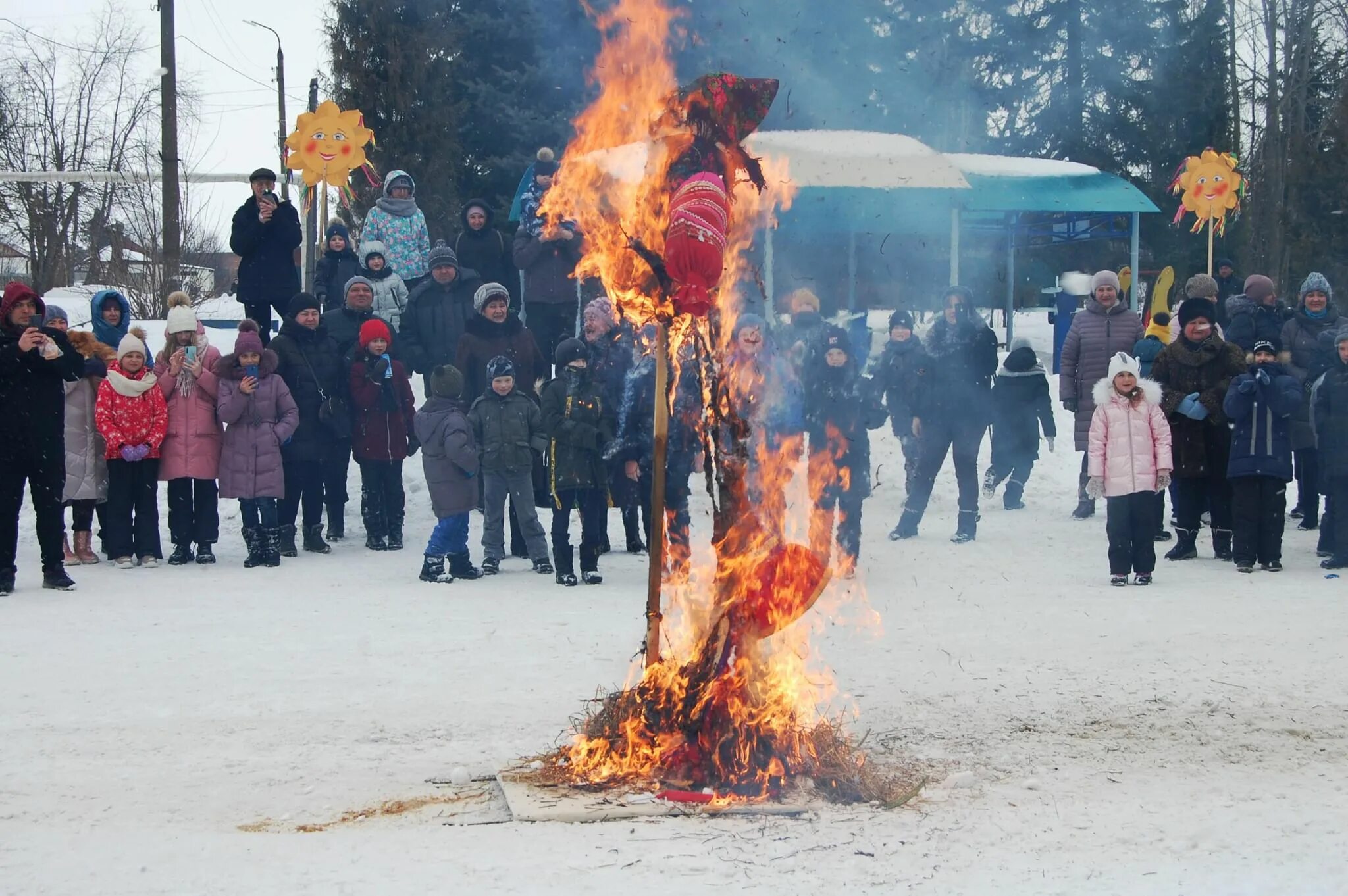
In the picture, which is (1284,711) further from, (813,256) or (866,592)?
(813,256)

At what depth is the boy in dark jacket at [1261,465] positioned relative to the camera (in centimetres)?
1061

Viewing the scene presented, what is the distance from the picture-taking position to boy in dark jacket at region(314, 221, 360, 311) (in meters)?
13.5

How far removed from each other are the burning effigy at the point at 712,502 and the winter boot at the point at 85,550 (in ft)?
21.5

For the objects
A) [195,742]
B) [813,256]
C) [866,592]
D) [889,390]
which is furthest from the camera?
[813,256]

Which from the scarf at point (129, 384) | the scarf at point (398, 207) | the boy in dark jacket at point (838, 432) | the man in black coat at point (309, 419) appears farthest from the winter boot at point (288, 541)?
the boy in dark jacket at point (838, 432)

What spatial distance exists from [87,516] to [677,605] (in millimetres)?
6499

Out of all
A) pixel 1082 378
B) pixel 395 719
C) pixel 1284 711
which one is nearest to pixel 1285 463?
pixel 1082 378

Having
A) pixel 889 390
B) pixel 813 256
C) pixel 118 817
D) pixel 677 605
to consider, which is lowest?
pixel 118 817

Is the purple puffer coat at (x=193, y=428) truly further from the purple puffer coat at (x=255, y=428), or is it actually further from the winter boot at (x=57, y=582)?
the winter boot at (x=57, y=582)

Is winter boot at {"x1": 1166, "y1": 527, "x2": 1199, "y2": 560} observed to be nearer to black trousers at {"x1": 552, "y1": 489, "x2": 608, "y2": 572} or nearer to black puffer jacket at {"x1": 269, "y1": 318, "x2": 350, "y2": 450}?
black trousers at {"x1": 552, "y1": 489, "x2": 608, "y2": 572}

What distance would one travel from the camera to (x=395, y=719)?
21.1 feet

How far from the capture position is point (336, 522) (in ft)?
39.5

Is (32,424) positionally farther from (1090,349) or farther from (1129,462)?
(1090,349)

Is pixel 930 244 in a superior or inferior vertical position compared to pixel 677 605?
superior
